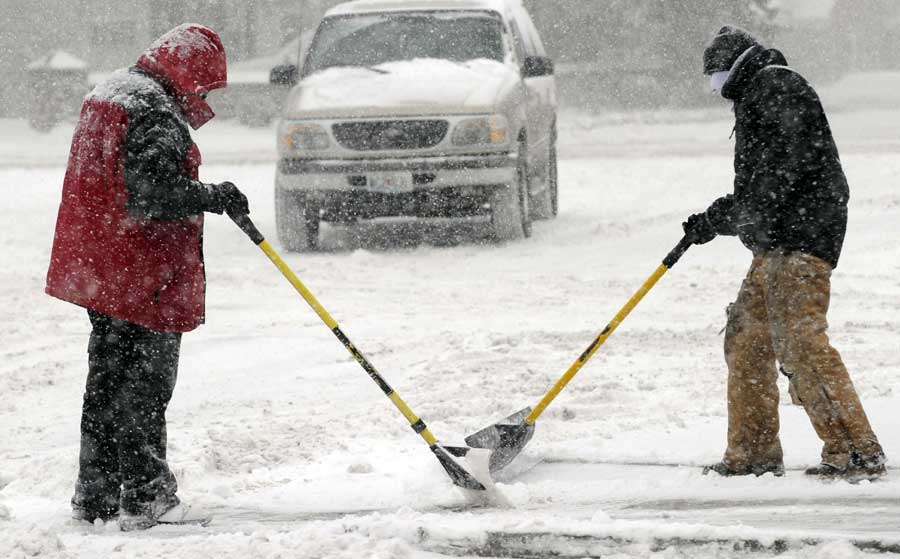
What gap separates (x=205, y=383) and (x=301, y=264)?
10.9ft

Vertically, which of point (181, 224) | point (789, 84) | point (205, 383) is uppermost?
point (789, 84)

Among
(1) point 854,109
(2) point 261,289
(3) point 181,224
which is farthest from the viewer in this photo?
(1) point 854,109

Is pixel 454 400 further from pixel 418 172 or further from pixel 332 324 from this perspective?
pixel 418 172

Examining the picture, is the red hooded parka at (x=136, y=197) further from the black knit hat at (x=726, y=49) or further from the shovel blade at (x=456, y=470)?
the black knit hat at (x=726, y=49)

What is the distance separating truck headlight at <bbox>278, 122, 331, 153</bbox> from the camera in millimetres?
10148

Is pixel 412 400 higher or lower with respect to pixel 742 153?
lower

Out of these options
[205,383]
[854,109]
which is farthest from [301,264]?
[854,109]

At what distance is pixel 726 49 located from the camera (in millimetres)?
4344

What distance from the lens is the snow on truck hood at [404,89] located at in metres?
10.1

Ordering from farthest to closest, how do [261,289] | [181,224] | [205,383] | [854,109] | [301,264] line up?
[854,109] → [301,264] → [261,289] → [205,383] → [181,224]

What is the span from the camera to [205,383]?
6457 mm

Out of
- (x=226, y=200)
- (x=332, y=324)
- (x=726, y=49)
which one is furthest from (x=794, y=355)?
(x=226, y=200)

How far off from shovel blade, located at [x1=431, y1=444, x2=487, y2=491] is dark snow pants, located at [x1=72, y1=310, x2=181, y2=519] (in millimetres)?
895

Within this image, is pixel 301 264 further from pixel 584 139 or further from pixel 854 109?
pixel 854 109
